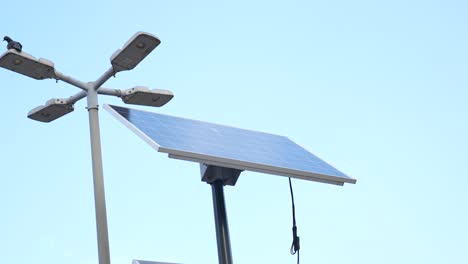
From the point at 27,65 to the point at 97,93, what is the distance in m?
0.73

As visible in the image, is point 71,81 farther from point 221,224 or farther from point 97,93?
point 221,224

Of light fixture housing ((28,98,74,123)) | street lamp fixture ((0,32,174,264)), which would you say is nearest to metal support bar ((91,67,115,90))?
street lamp fixture ((0,32,174,264))

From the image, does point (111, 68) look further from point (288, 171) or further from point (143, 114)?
point (288, 171)

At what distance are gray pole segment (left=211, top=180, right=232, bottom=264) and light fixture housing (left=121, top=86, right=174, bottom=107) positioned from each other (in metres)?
1.31

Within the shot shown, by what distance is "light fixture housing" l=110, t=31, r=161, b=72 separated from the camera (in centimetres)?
837

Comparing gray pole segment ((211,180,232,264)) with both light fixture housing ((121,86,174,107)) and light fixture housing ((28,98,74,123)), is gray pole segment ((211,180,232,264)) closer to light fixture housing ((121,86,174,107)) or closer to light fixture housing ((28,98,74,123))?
light fixture housing ((121,86,174,107))

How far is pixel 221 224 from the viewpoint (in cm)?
786

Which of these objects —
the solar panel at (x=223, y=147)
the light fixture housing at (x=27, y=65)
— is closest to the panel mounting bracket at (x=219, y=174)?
the solar panel at (x=223, y=147)

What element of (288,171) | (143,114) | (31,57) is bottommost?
(288,171)

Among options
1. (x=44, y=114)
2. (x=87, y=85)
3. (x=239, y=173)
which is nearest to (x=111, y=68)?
(x=87, y=85)

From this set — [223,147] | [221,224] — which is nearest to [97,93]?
[223,147]

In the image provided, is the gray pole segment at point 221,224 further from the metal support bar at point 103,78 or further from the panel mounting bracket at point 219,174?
the metal support bar at point 103,78

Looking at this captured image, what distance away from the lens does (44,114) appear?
29.6ft

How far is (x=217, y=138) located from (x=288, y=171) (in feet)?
3.65
